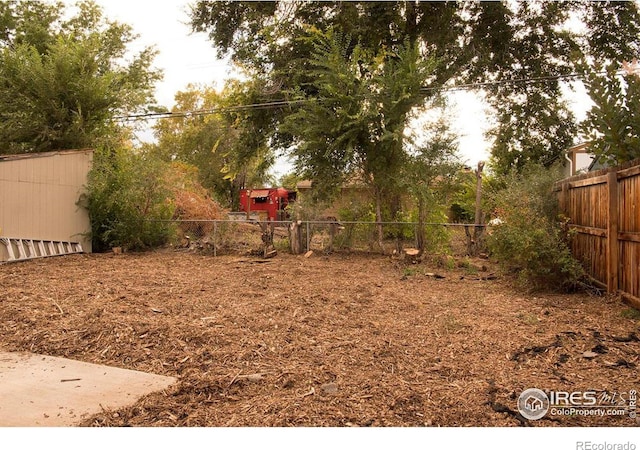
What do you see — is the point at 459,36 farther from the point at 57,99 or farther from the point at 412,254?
the point at 57,99

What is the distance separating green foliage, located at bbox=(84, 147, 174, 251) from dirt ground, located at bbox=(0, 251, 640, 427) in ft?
15.5

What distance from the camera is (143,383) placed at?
3598 mm

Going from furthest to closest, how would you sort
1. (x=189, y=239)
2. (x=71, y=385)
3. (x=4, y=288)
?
(x=189, y=239)
(x=4, y=288)
(x=71, y=385)

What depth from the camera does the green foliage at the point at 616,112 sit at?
616cm

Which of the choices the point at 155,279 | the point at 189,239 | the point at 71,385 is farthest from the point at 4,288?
the point at 189,239

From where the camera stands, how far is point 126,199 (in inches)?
513

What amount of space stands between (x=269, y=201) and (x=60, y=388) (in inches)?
937

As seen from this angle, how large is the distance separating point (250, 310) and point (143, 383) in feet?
8.08

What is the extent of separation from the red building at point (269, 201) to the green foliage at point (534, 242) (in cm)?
1793

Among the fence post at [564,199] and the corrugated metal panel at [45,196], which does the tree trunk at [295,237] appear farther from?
the fence post at [564,199]

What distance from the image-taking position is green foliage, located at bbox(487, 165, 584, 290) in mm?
7164

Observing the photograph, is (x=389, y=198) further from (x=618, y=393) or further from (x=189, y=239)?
(x=618, y=393)

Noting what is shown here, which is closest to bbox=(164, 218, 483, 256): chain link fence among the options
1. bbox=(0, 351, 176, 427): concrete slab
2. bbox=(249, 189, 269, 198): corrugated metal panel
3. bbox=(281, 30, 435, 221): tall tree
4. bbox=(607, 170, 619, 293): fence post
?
bbox=(281, 30, 435, 221): tall tree

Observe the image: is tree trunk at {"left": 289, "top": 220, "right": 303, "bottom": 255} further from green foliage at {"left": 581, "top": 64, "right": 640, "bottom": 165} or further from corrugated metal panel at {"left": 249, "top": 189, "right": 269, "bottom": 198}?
corrugated metal panel at {"left": 249, "top": 189, "right": 269, "bottom": 198}
